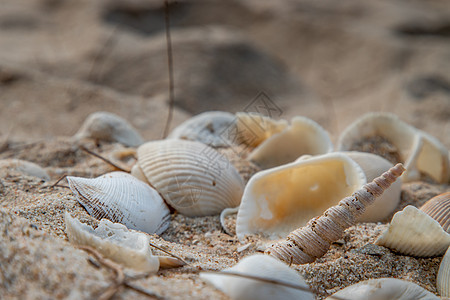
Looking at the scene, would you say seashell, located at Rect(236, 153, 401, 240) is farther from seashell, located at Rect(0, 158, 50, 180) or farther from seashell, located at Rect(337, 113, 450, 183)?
seashell, located at Rect(0, 158, 50, 180)

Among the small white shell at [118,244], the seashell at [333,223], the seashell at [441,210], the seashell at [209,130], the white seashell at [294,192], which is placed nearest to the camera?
the small white shell at [118,244]

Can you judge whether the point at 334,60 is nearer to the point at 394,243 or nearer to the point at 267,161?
the point at 267,161

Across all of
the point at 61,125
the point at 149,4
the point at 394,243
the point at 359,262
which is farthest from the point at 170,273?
the point at 149,4

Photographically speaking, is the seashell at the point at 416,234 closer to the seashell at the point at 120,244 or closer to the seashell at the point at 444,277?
the seashell at the point at 444,277

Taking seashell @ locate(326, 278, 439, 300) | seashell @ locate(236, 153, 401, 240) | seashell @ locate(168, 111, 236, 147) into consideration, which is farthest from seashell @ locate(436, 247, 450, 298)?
seashell @ locate(168, 111, 236, 147)

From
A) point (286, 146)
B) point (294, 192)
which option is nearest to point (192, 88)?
point (286, 146)

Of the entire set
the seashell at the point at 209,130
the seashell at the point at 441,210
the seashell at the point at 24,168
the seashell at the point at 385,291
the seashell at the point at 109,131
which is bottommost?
the seashell at the point at 109,131

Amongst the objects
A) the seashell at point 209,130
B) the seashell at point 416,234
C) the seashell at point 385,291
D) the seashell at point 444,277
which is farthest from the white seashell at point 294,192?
the seashell at point 209,130
